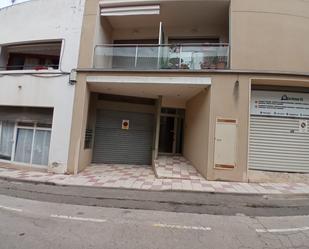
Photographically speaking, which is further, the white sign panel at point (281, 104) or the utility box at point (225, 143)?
the white sign panel at point (281, 104)

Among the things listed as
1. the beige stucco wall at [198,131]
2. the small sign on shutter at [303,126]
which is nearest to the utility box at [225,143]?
the beige stucco wall at [198,131]

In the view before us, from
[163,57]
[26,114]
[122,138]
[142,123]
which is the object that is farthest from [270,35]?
[26,114]

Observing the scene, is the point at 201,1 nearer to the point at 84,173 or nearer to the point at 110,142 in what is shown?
the point at 110,142

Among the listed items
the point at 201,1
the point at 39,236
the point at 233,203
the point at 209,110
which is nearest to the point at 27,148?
the point at 39,236

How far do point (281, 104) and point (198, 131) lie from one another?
338cm

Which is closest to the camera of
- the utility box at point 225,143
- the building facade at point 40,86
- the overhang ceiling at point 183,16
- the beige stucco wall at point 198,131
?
the utility box at point 225,143

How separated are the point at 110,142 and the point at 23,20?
24.3 feet

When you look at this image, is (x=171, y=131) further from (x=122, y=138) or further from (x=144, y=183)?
(x=144, y=183)

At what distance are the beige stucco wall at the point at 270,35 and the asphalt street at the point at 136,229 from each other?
5681mm

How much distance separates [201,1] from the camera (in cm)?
923

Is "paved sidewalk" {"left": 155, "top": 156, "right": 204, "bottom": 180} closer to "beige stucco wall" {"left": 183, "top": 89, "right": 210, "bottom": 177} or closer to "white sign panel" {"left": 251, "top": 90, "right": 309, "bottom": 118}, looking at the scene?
"beige stucco wall" {"left": 183, "top": 89, "right": 210, "bottom": 177}

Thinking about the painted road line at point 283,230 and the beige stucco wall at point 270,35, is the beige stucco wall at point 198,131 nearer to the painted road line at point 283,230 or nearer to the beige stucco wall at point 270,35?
the beige stucco wall at point 270,35

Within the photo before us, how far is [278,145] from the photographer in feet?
27.6

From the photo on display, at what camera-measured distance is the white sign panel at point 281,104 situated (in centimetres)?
846
